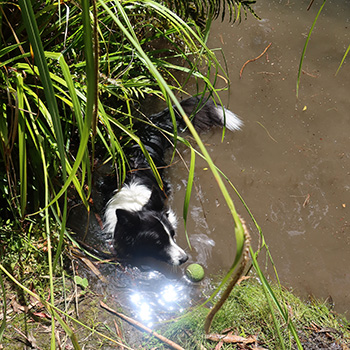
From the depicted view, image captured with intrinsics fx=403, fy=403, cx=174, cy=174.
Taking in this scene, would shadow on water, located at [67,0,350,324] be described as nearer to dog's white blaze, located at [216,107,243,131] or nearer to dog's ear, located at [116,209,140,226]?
dog's white blaze, located at [216,107,243,131]

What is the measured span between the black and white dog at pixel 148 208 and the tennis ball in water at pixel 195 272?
3.7 inches

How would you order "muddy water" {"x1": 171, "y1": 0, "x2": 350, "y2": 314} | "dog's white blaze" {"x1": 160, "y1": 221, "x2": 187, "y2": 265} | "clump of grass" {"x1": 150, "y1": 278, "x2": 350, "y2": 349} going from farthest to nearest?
"muddy water" {"x1": 171, "y1": 0, "x2": 350, "y2": 314}
"dog's white blaze" {"x1": 160, "y1": 221, "x2": 187, "y2": 265}
"clump of grass" {"x1": 150, "y1": 278, "x2": 350, "y2": 349}

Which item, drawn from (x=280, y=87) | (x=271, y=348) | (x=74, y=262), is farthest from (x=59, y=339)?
(x=280, y=87)

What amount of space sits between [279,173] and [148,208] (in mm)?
1153

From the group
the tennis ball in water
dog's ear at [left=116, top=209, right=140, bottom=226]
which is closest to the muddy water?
the tennis ball in water

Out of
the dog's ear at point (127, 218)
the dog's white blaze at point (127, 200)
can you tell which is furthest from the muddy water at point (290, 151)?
the dog's ear at point (127, 218)

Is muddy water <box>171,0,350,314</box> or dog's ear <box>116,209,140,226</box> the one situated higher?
muddy water <box>171,0,350,314</box>

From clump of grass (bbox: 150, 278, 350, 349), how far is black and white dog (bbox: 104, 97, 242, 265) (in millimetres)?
546

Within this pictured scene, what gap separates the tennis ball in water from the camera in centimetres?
274

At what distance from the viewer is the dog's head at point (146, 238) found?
2844 mm

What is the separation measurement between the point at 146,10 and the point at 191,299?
1.96 m

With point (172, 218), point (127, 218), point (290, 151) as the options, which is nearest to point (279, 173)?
point (290, 151)

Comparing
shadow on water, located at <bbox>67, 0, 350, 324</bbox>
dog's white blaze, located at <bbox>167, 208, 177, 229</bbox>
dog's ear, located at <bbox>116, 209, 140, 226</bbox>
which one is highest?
shadow on water, located at <bbox>67, 0, 350, 324</bbox>

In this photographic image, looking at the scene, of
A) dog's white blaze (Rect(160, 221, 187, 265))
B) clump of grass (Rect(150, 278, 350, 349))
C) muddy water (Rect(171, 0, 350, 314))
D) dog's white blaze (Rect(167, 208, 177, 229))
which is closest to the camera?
clump of grass (Rect(150, 278, 350, 349))
